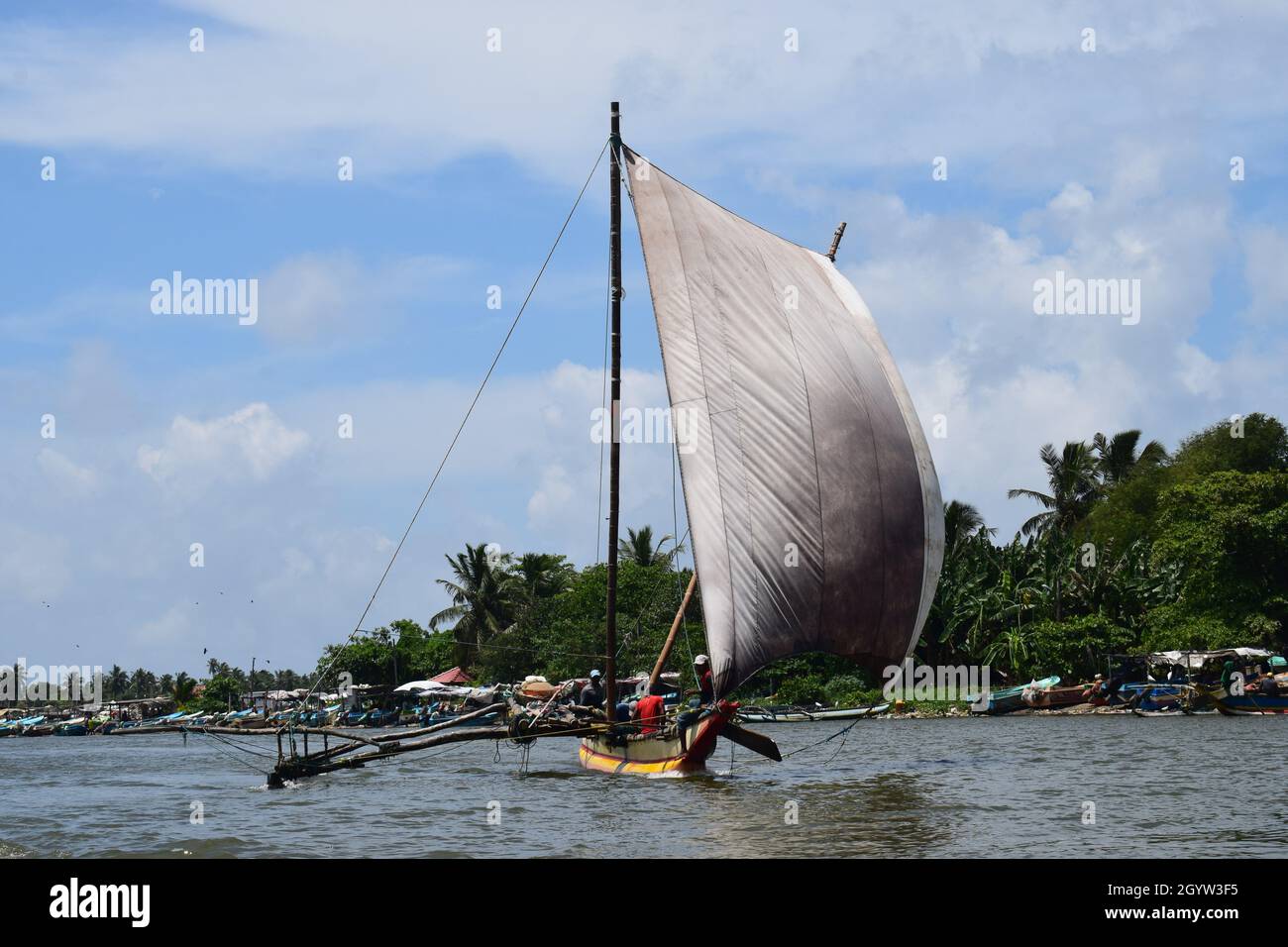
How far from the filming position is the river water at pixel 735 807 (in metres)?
17.7

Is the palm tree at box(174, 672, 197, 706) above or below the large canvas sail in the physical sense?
below

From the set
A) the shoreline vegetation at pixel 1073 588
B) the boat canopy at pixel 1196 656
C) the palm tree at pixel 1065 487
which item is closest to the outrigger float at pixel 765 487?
the shoreline vegetation at pixel 1073 588

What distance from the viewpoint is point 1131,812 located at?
20297 millimetres

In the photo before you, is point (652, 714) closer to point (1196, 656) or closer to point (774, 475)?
point (774, 475)

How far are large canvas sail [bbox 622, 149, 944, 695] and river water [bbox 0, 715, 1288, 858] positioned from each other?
3249mm

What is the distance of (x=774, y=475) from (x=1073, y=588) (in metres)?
40.5

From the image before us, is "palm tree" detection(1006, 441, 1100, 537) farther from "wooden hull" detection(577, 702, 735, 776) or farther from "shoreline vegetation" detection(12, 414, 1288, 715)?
"wooden hull" detection(577, 702, 735, 776)

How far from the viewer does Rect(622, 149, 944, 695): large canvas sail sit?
84.1 feet

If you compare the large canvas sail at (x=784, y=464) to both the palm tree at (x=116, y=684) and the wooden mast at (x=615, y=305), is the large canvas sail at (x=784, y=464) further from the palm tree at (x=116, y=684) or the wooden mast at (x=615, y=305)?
the palm tree at (x=116, y=684)

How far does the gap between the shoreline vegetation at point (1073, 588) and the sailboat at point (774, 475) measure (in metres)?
19.9

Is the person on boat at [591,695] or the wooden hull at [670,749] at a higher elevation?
the person on boat at [591,695]

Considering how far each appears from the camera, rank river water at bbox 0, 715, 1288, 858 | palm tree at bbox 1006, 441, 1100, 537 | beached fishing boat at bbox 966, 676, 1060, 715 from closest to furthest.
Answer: river water at bbox 0, 715, 1288, 858 < beached fishing boat at bbox 966, 676, 1060, 715 < palm tree at bbox 1006, 441, 1100, 537

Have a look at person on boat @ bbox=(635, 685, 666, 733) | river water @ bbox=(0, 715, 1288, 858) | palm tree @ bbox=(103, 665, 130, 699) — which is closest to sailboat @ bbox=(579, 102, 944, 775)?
person on boat @ bbox=(635, 685, 666, 733)
